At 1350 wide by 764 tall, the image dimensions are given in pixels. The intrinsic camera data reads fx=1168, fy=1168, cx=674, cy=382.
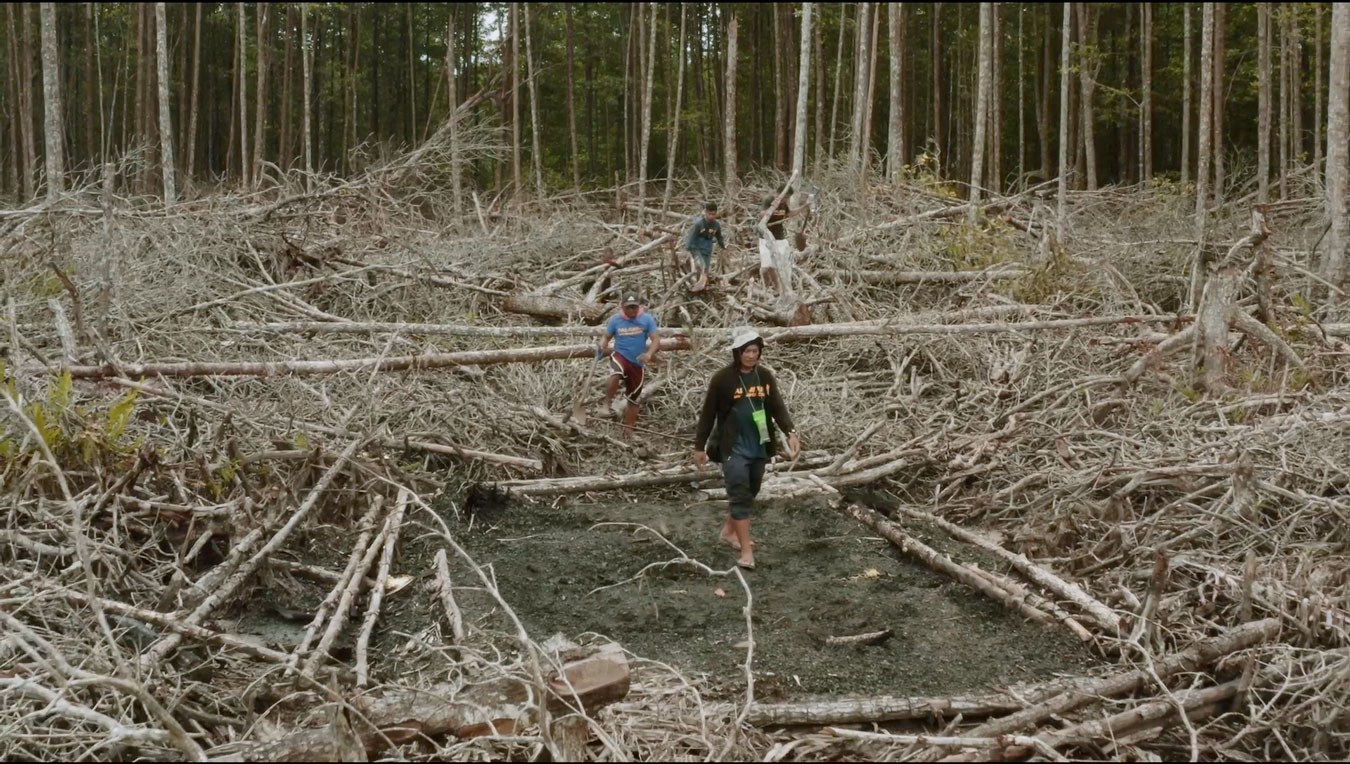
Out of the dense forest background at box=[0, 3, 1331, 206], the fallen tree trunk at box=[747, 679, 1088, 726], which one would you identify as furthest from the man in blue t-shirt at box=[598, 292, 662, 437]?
the dense forest background at box=[0, 3, 1331, 206]

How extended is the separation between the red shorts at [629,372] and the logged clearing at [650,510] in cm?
39

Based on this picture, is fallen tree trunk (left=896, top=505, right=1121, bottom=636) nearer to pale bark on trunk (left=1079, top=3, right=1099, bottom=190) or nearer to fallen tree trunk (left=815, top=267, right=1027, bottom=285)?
fallen tree trunk (left=815, top=267, right=1027, bottom=285)

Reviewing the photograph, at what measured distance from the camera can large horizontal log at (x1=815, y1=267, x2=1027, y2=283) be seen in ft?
39.4

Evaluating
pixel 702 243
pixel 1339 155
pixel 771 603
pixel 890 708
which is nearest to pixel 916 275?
pixel 702 243

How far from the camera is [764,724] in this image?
4535 mm

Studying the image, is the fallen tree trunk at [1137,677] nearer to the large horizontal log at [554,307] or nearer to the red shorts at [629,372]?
the red shorts at [629,372]

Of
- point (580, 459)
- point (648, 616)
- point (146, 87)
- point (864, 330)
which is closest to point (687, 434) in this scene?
point (580, 459)

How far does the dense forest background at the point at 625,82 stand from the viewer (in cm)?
2300

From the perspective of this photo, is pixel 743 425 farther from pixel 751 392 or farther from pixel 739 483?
pixel 739 483

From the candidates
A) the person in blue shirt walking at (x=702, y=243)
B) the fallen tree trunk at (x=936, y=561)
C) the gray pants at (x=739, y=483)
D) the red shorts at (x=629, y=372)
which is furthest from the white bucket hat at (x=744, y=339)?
the person in blue shirt walking at (x=702, y=243)

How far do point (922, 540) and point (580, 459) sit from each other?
2.92 m

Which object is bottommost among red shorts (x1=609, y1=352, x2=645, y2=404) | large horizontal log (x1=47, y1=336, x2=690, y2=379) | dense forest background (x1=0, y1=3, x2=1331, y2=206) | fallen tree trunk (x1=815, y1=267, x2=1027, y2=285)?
red shorts (x1=609, y1=352, x2=645, y2=404)

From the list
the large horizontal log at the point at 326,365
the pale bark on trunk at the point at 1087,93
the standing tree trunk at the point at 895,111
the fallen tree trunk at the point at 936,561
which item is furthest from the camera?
the pale bark on trunk at the point at 1087,93

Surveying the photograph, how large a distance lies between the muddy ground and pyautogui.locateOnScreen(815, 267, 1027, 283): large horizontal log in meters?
5.19
